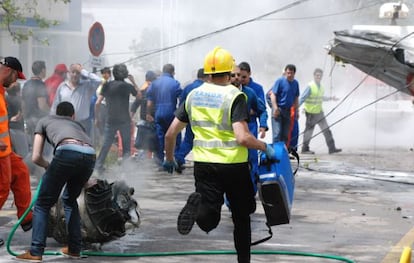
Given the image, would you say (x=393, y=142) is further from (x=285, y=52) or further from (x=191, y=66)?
(x=285, y=52)

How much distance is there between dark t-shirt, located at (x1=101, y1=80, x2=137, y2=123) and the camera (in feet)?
42.6

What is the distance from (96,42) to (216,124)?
893 cm

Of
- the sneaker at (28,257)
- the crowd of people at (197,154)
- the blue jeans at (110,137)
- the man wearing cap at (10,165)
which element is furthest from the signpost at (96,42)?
the sneaker at (28,257)

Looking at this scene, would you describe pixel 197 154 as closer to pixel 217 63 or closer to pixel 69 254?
pixel 217 63

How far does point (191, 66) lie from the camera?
2742 centimetres

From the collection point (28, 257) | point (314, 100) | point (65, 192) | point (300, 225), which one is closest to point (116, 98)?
point (300, 225)

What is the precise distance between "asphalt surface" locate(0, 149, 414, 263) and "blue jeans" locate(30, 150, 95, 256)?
7.7 inches

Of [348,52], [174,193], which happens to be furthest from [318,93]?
[174,193]

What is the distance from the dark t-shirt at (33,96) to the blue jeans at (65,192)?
6.01 meters

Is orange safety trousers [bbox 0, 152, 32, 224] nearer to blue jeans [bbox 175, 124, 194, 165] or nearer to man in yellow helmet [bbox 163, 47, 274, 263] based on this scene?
man in yellow helmet [bbox 163, 47, 274, 263]

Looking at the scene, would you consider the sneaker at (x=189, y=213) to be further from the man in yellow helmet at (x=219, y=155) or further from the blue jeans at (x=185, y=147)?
the blue jeans at (x=185, y=147)

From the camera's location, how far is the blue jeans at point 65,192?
6.64 meters

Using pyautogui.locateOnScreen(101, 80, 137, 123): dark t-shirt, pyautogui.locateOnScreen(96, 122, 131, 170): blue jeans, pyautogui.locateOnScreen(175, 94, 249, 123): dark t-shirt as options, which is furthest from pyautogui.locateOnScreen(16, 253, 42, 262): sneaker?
pyautogui.locateOnScreen(101, 80, 137, 123): dark t-shirt

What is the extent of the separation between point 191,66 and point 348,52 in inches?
632
